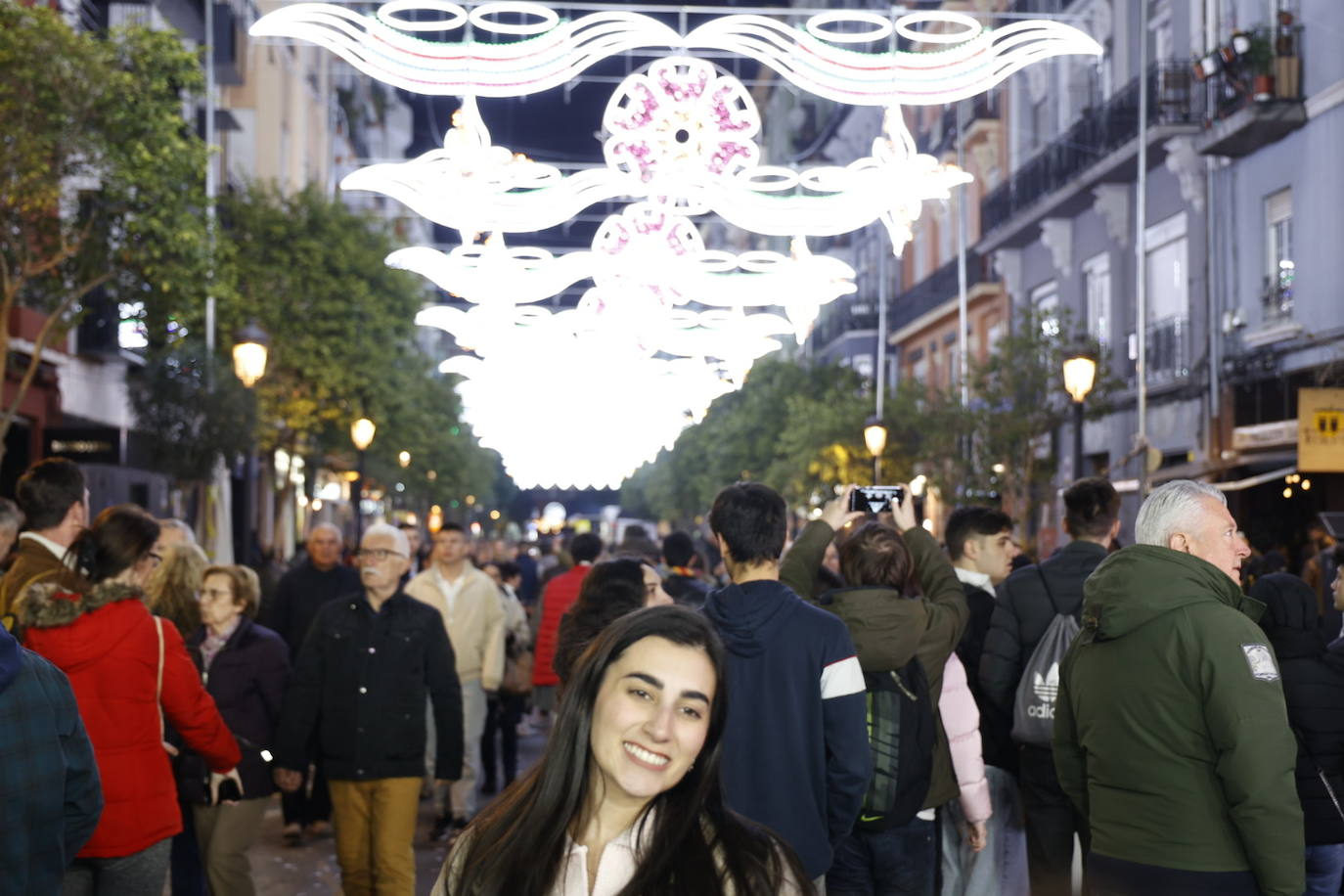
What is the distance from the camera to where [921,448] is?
31.0 metres

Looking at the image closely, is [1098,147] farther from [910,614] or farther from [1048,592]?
[910,614]

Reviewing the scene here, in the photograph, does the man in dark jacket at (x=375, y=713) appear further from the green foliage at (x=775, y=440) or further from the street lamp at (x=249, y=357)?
the green foliage at (x=775, y=440)

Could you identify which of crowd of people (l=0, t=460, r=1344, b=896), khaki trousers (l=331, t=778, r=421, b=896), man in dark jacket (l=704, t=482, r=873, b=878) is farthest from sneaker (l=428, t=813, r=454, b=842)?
man in dark jacket (l=704, t=482, r=873, b=878)

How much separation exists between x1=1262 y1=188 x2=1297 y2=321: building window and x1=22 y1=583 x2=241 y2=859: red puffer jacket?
1889 centimetres

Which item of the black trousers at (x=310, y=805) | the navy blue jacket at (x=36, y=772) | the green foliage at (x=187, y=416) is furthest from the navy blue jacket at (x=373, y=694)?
the green foliage at (x=187, y=416)

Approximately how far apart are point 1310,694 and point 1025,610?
126 cm

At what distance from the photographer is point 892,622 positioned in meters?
6.43

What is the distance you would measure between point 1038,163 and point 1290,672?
87.1 feet

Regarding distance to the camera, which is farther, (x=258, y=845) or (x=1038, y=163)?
(x=1038, y=163)

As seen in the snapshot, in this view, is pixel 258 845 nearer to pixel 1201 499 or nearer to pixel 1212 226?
pixel 1201 499

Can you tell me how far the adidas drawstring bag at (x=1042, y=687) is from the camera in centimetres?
734

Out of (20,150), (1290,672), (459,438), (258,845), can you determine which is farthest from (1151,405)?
(459,438)

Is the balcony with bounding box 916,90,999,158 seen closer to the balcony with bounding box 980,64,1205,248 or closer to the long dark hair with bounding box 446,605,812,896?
the balcony with bounding box 980,64,1205,248

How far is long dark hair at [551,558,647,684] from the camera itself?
6.77m
